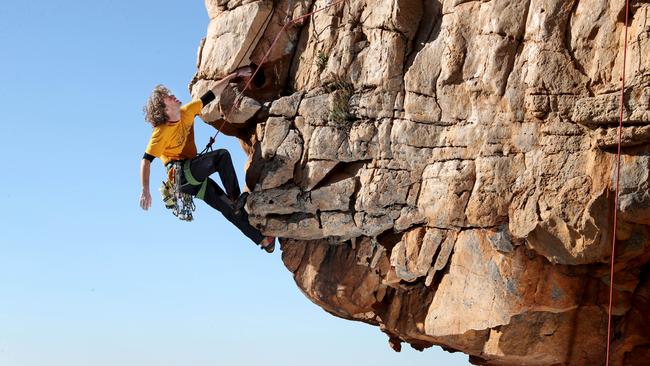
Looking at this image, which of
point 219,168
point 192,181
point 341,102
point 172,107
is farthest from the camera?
point 219,168

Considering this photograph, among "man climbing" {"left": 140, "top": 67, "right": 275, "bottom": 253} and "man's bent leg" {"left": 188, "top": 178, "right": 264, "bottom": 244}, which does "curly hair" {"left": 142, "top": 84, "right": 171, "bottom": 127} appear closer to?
"man climbing" {"left": 140, "top": 67, "right": 275, "bottom": 253}

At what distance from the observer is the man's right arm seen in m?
14.1

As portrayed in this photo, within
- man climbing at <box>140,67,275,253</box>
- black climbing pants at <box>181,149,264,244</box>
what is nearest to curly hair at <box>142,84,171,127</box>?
man climbing at <box>140,67,275,253</box>

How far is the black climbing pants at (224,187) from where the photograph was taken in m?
14.5

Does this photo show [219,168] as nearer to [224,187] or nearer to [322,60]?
[224,187]

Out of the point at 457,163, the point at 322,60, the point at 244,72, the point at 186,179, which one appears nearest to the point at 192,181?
the point at 186,179

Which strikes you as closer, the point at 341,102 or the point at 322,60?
the point at 341,102

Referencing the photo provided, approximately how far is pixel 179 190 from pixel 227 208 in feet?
2.64

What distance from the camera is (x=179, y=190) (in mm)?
14633

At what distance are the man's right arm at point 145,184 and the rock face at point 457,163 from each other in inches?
59.3

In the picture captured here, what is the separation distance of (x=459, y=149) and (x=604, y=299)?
112 inches

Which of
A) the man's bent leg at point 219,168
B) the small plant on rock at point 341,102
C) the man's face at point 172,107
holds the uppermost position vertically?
the small plant on rock at point 341,102

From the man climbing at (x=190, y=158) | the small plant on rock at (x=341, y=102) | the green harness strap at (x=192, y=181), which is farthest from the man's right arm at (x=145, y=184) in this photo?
the small plant on rock at (x=341, y=102)

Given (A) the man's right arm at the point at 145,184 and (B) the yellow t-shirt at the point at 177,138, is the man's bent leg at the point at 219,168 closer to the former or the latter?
(B) the yellow t-shirt at the point at 177,138
